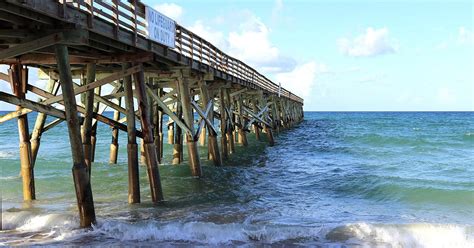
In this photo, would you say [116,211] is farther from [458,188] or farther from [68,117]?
[458,188]

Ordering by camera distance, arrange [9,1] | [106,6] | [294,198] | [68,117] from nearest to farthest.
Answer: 1. [9,1]
2. [68,117]
3. [106,6]
4. [294,198]

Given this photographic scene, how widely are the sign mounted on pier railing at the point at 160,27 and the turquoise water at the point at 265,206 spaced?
11.2 feet

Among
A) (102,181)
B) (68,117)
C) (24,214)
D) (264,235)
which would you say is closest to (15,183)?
(102,181)

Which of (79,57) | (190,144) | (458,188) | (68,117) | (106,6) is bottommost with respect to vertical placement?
(458,188)

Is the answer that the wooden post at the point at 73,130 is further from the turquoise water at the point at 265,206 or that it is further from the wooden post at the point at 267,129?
the wooden post at the point at 267,129

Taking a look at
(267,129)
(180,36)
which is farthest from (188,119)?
(267,129)

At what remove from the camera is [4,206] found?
376 inches

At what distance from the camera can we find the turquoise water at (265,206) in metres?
7.49

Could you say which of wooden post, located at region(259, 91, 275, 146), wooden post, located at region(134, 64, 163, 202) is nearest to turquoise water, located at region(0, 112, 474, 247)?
wooden post, located at region(134, 64, 163, 202)

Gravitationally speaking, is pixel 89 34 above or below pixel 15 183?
above

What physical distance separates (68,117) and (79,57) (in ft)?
8.90

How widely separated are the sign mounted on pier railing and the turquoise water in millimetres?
3425

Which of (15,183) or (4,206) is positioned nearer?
(4,206)

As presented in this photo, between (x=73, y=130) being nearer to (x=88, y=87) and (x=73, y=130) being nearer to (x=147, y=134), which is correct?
(x=88, y=87)
